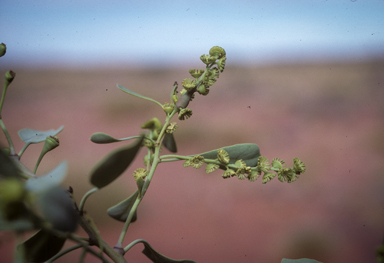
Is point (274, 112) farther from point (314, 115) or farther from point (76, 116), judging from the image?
point (76, 116)

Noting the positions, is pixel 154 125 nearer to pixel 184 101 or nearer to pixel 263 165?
pixel 184 101

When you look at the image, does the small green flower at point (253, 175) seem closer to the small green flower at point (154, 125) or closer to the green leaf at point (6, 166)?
the small green flower at point (154, 125)

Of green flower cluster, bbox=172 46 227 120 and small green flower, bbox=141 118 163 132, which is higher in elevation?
green flower cluster, bbox=172 46 227 120

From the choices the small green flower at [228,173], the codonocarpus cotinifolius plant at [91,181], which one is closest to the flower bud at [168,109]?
the codonocarpus cotinifolius plant at [91,181]

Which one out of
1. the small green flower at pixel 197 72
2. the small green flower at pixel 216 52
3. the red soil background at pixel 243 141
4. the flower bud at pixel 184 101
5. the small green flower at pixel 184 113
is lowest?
the red soil background at pixel 243 141

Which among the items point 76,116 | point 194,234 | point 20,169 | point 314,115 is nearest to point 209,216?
point 194,234

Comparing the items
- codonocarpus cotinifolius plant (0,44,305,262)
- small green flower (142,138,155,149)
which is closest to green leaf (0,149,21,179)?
codonocarpus cotinifolius plant (0,44,305,262)

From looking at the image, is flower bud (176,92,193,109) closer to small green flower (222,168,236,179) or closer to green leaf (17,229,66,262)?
small green flower (222,168,236,179)

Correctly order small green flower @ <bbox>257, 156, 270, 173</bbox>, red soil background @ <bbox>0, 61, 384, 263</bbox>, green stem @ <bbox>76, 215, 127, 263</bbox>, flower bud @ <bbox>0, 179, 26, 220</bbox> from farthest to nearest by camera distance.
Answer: red soil background @ <bbox>0, 61, 384, 263</bbox> → small green flower @ <bbox>257, 156, 270, 173</bbox> → green stem @ <bbox>76, 215, 127, 263</bbox> → flower bud @ <bbox>0, 179, 26, 220</bbox>
